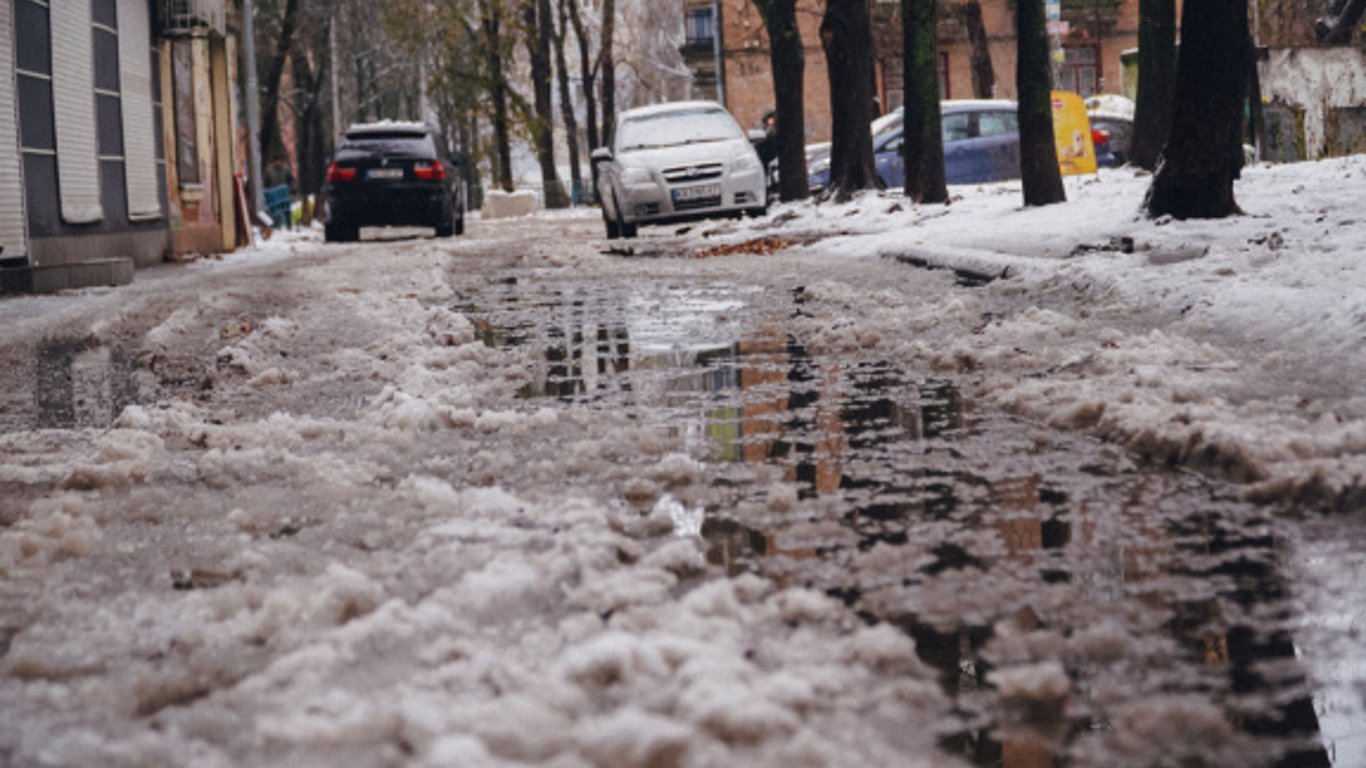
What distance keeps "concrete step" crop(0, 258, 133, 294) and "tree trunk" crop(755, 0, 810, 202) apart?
12782 mm

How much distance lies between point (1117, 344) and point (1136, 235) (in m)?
5.27

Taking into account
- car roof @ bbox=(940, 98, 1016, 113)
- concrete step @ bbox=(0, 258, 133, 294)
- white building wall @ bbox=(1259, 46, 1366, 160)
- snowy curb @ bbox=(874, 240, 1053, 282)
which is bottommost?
snowy curb @ bbox=(874, 240, 1053, 282)

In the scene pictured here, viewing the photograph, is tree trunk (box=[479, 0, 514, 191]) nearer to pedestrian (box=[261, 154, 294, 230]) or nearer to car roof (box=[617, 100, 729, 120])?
pedestrian (box=[261, 154, 294, 230])

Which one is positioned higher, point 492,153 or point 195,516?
point 492,153

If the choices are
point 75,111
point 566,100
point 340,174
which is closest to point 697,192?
point 340,174

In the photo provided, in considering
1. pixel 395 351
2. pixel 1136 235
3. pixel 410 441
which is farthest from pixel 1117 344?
pixel 1136 235

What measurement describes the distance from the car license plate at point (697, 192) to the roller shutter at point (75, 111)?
6.94m

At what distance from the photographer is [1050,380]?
5574 mm

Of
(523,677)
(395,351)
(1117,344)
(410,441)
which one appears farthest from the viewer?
(395,351)

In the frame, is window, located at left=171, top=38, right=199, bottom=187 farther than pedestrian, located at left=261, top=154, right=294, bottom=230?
No

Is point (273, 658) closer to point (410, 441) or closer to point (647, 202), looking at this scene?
point (410, 441)

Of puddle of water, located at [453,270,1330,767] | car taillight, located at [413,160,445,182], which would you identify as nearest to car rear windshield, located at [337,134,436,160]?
car taillight, located at [413,160,445,182]

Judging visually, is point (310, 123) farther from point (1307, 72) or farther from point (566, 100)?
point (1307, 72)

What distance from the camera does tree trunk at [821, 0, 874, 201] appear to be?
76.0 ft
